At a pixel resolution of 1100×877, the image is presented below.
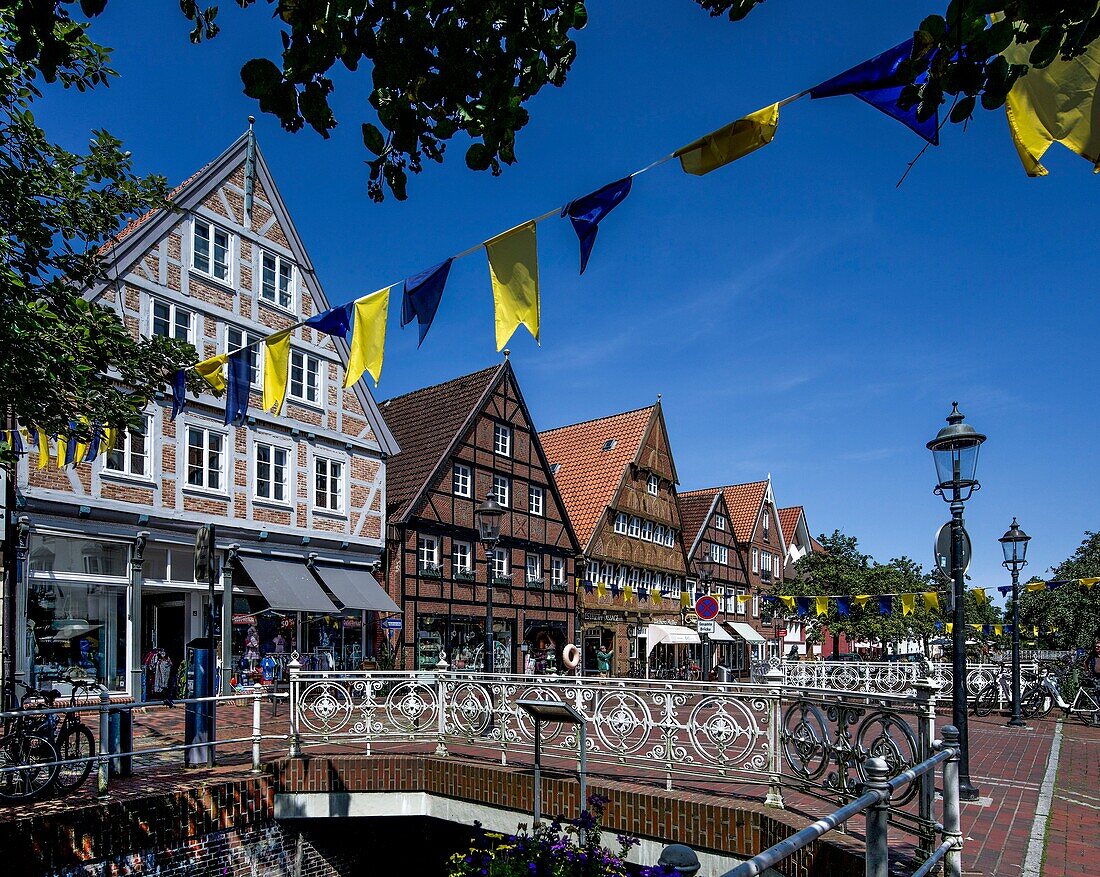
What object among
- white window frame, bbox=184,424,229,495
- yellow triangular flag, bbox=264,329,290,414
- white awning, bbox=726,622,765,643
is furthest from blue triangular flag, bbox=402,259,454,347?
white awning, bbox=726,622,765,643

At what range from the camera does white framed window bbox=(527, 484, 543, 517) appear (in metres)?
31.5

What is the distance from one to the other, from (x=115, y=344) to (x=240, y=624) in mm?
14364

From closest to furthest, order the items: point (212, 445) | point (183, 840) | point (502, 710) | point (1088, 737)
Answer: point (183, 840) → point (502, 710) → point (1088, 737) → point (212, 445)

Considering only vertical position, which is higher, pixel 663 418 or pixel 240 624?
pixel 663 418

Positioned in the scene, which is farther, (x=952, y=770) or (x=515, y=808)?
(x=515, y=808)

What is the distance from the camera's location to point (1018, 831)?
7613 millimetres

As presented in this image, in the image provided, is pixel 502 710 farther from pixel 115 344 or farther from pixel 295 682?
pixel 115 344

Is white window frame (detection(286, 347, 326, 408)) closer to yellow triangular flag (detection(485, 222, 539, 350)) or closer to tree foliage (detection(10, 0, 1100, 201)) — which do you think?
yellow triangular flag (detection(485, 222, 539, 350))

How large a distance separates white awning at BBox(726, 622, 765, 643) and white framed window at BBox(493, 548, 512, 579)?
1739 centimetres

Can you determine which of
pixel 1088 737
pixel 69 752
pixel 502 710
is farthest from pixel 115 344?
pixel 1088 737

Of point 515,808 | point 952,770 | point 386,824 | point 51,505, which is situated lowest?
point 386,824

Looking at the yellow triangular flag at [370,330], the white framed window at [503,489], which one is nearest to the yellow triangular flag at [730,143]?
the yellow triangular flag at [370,330]

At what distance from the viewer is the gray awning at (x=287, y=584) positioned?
21.0 meters

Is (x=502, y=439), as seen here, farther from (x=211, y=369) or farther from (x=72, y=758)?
(x=72, y=758)
